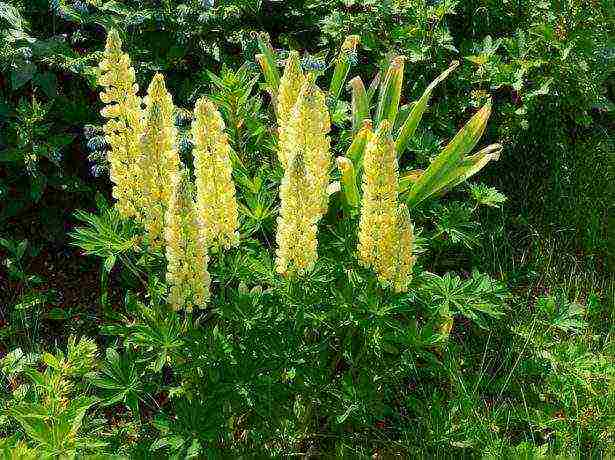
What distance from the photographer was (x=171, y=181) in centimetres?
257

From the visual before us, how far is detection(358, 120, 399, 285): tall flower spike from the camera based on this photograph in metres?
2.45

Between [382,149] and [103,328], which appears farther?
[103,328]

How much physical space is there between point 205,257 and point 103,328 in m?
0.56

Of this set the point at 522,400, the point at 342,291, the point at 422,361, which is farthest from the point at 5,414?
the point at 522,400

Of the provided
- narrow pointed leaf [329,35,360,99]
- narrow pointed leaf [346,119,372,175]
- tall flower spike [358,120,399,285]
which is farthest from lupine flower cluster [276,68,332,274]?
narrow pointed leaf [329,35,360,99]

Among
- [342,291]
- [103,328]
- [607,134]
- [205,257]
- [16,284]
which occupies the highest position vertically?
[205,257]

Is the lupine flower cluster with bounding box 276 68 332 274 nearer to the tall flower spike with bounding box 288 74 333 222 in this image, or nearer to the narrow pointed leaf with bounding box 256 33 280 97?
the tall flower spike with bounding box 288 74 333 222

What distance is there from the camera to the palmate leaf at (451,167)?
3.34 metres

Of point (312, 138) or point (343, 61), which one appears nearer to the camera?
point (312, 138)

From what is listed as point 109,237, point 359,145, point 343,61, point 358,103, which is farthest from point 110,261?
point 343,61

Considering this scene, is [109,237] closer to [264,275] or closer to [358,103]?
[264,275]

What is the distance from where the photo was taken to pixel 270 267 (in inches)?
111

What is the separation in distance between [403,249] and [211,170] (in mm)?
613

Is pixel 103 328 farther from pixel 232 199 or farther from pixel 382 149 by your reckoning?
pixel 382 149
